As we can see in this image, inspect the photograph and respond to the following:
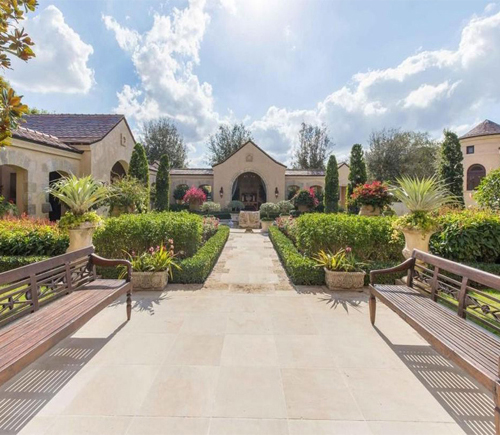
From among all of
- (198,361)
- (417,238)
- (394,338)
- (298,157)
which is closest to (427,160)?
(298,157)

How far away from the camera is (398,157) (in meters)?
28.3

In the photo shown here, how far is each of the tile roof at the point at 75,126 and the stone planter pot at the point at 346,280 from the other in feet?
40.7

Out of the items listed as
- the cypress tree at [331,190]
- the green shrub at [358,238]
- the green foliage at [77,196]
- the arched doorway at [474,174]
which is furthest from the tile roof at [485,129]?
the green foliage at [77,196]

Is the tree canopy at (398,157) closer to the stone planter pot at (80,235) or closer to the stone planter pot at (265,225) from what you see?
the stone planter pot at (265,225)

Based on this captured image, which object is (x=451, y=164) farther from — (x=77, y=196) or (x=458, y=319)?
(x=77, y=196)

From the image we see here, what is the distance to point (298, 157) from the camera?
40.7 metres

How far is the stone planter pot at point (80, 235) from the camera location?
5.38 m

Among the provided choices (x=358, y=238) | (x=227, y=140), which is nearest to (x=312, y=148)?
(x=227, y=140)

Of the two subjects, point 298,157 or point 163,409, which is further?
point 298,157

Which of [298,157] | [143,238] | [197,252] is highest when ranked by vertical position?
[298,157]

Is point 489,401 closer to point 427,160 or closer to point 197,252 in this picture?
point 197,252

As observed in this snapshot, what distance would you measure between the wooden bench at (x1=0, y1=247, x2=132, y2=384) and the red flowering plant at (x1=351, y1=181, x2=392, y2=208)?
9073mm

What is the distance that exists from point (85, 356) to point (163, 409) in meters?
1.34

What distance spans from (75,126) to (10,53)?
14.4m
